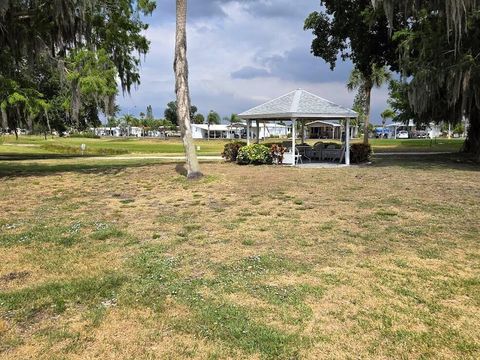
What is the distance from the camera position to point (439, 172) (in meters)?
15.0

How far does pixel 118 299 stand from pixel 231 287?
1.17 m

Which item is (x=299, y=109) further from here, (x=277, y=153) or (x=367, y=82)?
(x=367, y=82)

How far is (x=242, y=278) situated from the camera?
4984 mm

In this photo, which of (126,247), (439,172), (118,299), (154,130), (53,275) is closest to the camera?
(118,299)

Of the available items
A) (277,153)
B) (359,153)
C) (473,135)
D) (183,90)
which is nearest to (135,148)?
(277,153)

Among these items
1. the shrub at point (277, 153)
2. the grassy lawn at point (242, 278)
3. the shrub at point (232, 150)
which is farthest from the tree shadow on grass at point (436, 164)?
the grassy lawn at point (242, 278)

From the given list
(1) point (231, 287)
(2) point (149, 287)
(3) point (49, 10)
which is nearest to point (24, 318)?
(2) point (149, 287)

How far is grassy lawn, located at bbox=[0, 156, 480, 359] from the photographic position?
142 inches

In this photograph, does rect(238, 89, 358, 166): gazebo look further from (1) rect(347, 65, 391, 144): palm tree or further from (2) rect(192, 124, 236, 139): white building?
(2) rect(192, 124, 236, 139): white building

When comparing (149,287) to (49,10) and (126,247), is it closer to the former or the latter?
(126,247)

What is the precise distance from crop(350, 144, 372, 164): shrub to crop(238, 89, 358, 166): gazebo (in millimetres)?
1093

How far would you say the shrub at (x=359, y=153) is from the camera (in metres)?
20.6

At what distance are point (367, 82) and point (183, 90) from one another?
27.4 m

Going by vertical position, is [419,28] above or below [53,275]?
above
